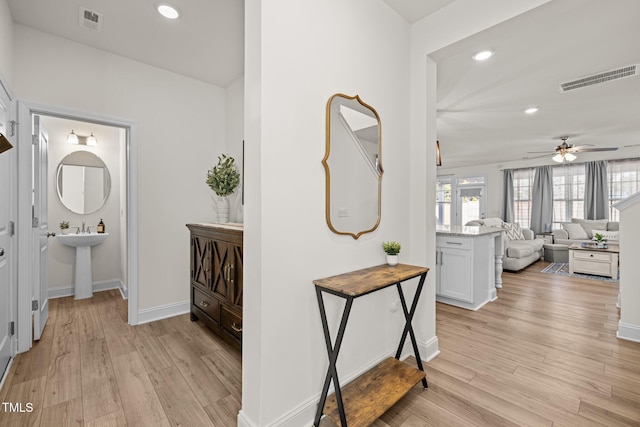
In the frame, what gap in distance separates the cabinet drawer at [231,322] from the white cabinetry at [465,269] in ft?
8.59

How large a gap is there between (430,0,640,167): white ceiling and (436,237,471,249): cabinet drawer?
1855 mm

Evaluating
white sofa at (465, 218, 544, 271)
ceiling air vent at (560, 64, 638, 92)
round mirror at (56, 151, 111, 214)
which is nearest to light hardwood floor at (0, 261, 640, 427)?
round mirror at (56, 151, 111, 214)

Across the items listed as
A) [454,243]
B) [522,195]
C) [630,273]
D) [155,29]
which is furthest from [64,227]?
[522,195]

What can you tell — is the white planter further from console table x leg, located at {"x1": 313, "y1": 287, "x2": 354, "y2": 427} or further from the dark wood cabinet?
console table x leg, located at {"x1": 313, "y1": 287, "x2": 354, "y2": 427}

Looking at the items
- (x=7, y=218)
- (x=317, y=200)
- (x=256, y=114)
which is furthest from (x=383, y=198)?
(x=7, y=218)

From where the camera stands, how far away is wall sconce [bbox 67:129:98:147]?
3.99m

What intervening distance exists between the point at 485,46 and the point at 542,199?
23.2 ft

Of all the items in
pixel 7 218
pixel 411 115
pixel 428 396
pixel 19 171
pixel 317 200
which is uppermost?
pixel 411 115

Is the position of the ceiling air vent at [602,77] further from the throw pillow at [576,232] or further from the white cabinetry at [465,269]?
the throw pillow at [576,232]

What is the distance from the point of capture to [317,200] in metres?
1.64

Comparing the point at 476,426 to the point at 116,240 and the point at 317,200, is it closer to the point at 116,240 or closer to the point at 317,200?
the point at 317,200

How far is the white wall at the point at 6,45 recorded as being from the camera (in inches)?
77.5

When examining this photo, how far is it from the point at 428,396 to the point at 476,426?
0.31m

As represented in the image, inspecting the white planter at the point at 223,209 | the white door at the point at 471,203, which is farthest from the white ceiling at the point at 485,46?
the white door at the point at 471,203
